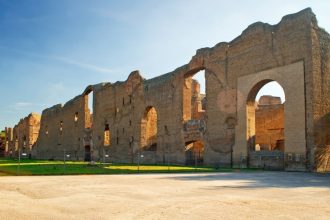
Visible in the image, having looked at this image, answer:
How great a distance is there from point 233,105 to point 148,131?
10769mm

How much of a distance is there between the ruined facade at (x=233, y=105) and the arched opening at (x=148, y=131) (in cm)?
8

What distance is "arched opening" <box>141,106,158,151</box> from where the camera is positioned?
2994 centimetres

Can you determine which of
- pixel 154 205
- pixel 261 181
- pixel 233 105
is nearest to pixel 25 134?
pixel 233 105

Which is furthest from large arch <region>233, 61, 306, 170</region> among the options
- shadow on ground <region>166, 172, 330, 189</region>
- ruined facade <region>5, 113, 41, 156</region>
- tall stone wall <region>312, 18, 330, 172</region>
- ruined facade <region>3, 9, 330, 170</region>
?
ruined facade <region>5, 113, 41, 156</region>

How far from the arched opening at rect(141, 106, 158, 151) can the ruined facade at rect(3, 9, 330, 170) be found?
0.08 metres

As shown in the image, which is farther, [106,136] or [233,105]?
[106,136]

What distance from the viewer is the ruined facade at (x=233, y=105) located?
682 inches

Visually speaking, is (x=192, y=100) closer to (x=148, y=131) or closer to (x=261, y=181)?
(x=148, y=131)

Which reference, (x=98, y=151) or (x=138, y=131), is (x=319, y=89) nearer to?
(x=138, y=131)

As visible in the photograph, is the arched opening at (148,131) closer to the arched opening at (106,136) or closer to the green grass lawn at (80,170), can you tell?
the arched opening at (106,136)

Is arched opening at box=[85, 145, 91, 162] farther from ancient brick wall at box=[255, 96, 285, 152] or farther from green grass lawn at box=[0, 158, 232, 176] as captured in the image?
green grass lawn at box=[0, 158, 232, 176]

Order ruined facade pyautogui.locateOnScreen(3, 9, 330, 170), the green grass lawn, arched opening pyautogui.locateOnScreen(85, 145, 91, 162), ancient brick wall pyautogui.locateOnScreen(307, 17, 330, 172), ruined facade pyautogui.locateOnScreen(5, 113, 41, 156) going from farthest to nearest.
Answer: ruined facade pyautogui.locateOnScreen(5, 113, 41, 156), arched opening pyautogui.locateOnScreen(85, 145, 91, 162), ruined facade pyautogui.locateOnScreen(3, 9, 330, 170), ancient brick wall pyautogui.locateOnScreen(307, 17, 330, 172), the green grass lawn

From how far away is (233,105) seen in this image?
21.6m

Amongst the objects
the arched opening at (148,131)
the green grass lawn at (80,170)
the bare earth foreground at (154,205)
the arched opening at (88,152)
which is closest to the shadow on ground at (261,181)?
the bare earth foreground at (154,205)
